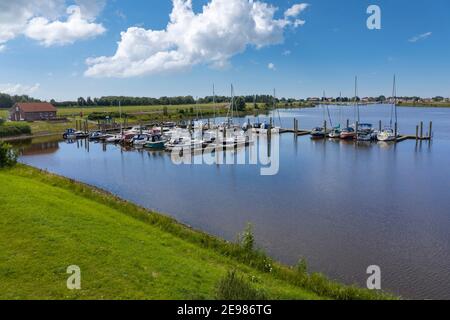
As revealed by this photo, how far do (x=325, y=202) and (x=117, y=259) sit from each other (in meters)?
18.9

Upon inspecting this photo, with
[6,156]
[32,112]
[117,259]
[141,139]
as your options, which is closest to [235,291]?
[117,259]

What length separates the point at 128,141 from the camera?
6606 cm

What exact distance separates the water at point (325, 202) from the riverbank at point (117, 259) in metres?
3.56

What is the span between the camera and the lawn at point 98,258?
10.1 meters

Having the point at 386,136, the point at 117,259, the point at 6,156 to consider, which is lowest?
the point at 117,259

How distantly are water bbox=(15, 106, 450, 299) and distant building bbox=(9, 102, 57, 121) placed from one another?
43061 millimetres

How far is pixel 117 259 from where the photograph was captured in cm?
1216

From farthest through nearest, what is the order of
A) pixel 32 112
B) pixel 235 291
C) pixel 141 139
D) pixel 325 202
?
pixel 32 112 < pixel 141 139 < pixel 325 202 < pixel 235 291

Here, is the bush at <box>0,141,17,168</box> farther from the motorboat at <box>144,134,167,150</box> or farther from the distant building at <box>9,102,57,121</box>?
the distant building at <box>9,102,57,121</box>

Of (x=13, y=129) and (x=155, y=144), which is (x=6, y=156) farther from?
(x=13, y=129)

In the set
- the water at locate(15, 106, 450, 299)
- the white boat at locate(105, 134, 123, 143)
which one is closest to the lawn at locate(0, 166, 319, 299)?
the water at locate(15, 106, 450, 299)

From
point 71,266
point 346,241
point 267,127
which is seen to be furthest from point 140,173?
point 267,127

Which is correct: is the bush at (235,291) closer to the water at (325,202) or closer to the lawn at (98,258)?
the lawn at (98,258)

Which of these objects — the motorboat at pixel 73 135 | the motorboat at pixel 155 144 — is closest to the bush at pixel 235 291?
the motorboat at pixel 155 144
